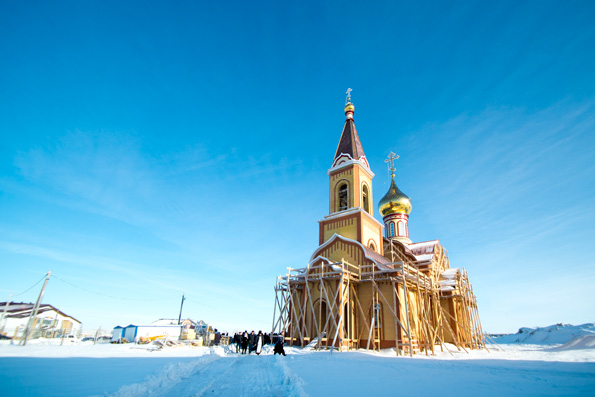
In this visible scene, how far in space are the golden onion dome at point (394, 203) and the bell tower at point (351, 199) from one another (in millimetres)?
8543

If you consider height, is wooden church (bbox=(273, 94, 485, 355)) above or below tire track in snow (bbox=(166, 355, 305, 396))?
above

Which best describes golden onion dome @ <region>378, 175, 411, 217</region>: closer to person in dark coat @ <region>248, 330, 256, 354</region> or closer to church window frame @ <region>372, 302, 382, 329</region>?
church window frame @ <region>372, 302, 382, 329</region>

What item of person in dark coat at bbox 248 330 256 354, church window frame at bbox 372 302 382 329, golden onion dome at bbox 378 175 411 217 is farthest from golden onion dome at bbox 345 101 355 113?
person in dark coat at bbox 248 330 256 354

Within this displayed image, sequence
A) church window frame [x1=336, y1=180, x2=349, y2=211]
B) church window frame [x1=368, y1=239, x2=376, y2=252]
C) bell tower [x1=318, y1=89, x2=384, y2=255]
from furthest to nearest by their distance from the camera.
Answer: church window frame [x1=336, y1=180, x2=349, y2=211], church window frame [x1=368, y1=239, x2=376, y2=252], bell tower [x1=318, y1=89, x2=384, y2=255]

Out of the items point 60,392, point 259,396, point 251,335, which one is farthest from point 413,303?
point 60,392

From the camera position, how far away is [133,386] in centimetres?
593

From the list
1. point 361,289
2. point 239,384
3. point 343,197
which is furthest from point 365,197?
point 239,384

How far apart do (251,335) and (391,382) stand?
11694 millimetres

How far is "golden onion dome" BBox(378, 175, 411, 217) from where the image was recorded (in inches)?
1275

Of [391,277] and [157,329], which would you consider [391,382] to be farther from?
[157,329]

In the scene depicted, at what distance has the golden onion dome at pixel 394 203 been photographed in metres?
32.4

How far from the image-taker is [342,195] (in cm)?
2427

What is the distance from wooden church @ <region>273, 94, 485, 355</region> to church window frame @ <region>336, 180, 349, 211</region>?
7 centimetres

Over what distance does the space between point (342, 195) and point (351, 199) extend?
1459 millimetres
